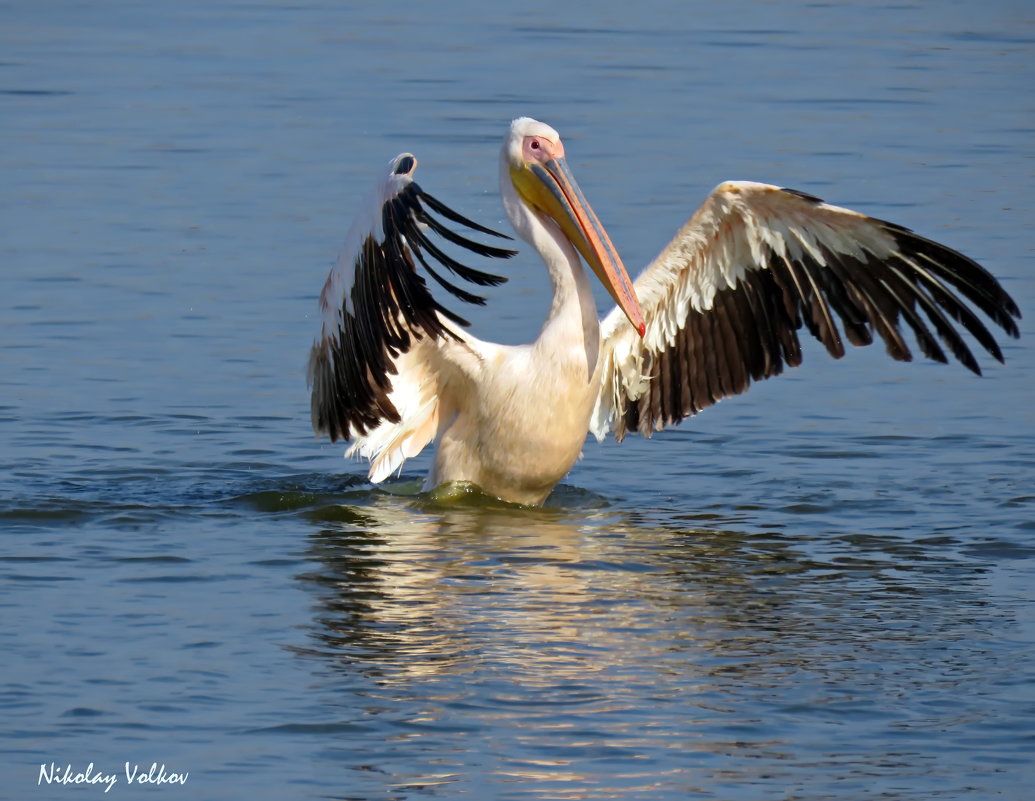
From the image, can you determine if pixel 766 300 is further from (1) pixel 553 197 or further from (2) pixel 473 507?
(2) pixel 473 507

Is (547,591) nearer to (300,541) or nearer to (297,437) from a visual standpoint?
(300,541)

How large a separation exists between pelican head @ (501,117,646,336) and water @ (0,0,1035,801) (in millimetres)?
1009

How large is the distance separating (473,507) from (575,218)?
50.4 inches

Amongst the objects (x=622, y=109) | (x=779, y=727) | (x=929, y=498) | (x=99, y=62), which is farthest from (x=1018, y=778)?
(x=99, y=62)

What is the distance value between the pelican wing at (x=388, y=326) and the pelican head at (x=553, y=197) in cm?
40

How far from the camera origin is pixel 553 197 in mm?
8336

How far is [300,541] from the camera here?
318 inches

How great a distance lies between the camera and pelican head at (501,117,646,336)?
26.9 ft

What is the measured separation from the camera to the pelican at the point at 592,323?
26.9 ft

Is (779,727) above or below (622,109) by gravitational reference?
below

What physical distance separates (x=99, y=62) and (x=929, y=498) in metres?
11.0
